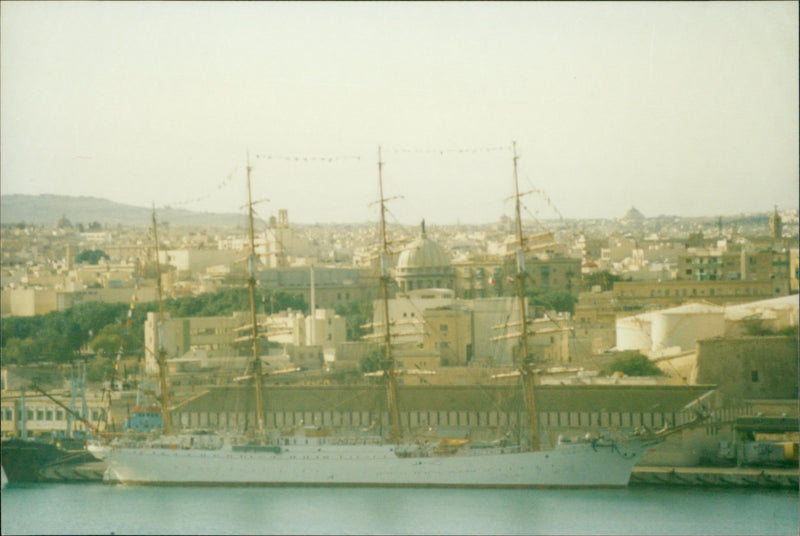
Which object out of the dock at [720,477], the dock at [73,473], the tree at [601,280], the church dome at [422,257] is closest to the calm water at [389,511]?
the dock at [720,477]

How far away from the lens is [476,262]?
28.8 metres

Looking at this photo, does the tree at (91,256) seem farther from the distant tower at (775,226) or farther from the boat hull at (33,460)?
the boat hull at (33,460)

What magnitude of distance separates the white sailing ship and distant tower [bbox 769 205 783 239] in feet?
22.5

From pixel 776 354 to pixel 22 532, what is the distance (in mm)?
8398

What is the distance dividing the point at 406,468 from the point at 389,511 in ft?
5.14

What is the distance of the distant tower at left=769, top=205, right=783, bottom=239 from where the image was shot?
21.6 m

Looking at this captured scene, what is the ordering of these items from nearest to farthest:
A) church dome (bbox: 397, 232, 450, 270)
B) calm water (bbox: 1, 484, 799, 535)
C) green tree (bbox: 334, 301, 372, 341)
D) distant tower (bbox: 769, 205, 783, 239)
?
calm water (bbox: 1, 484, 799, 535), green tree (bbox: 334, 301, 372, 341), distant tower (bbox: 769, 205, 783, 239), church dome (bbox: 397, 232, 450, 270)

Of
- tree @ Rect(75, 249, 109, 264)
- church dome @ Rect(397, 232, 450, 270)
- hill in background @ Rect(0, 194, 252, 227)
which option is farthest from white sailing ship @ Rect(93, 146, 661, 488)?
church dome @ Rect(397, 232, 450, 270)

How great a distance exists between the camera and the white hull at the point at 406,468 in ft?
48.5

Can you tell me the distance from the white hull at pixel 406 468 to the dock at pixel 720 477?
0.72 ft

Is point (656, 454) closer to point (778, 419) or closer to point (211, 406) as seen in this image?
point (778, 419)

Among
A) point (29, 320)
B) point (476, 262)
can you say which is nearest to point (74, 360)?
point (29, 320)

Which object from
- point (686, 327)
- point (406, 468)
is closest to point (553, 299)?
point (686, 327)

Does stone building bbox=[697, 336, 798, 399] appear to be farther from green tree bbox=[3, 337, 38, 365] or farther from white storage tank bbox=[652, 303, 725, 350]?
green tree bbox=[3, 337, 38, 365]
